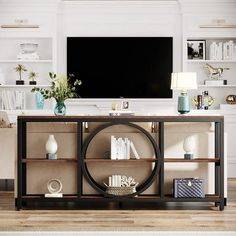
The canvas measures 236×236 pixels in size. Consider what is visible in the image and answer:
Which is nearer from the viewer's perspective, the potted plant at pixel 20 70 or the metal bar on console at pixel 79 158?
the metal bar on console at pixel 79 158

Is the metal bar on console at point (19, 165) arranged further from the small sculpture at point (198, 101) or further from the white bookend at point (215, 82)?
the white bookend at point (215, 82)

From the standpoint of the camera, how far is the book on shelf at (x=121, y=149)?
6.14m

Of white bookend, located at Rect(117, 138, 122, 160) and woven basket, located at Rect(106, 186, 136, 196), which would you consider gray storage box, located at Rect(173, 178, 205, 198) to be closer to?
woven basket, located at Rect(106, 186, 136, 196)

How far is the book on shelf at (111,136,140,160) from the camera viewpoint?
6.14 metres

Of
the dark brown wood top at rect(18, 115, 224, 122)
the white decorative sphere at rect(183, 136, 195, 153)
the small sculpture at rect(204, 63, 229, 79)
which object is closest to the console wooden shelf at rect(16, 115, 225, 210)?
the dark brown wood top at rect(18, 115, 224, 122)

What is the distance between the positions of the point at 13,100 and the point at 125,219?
4090 mm

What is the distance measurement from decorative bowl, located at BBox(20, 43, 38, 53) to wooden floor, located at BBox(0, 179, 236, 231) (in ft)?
10.8

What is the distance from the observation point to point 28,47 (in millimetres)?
9109

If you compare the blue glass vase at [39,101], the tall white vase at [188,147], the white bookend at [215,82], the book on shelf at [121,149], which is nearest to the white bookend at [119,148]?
the book on shelf at [121,149]

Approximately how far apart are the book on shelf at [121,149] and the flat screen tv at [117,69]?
3076mm

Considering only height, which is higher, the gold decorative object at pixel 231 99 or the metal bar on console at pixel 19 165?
the gold decorative object at pixel 231 99

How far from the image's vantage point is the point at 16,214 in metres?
5.85

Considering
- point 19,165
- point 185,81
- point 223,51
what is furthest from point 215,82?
point 19,165

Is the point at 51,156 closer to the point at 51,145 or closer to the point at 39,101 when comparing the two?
the point at 51,145
